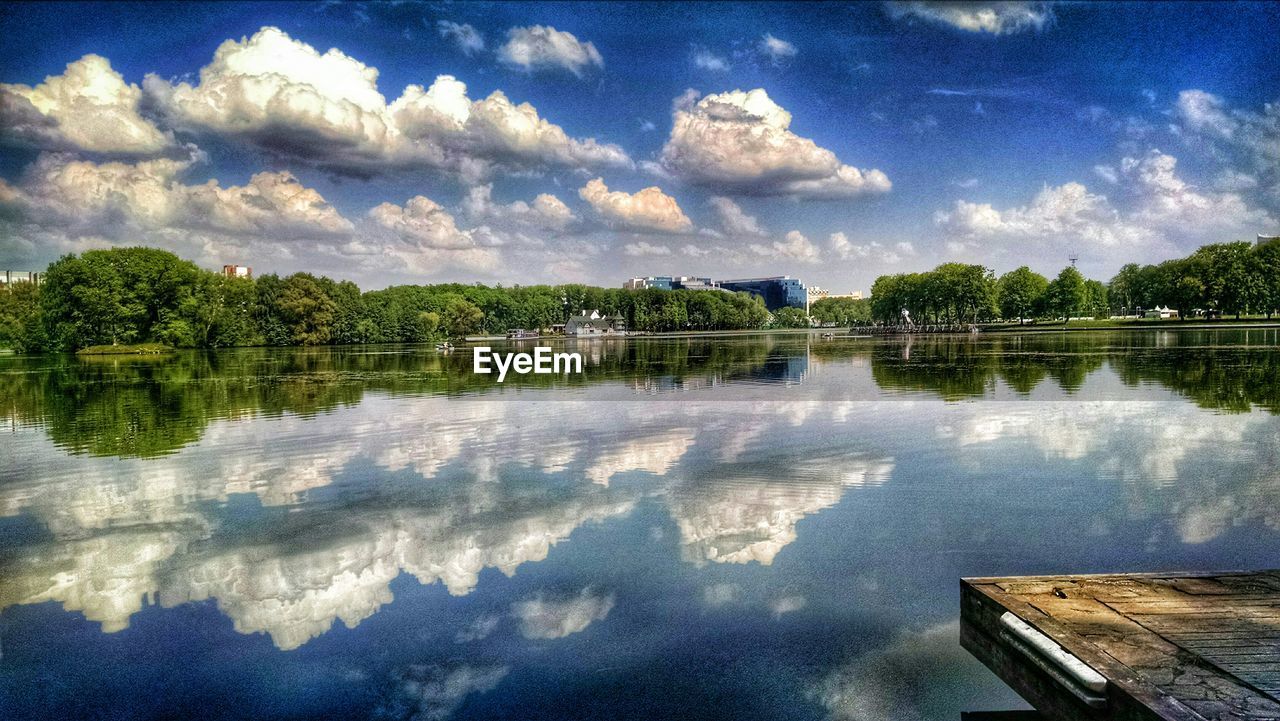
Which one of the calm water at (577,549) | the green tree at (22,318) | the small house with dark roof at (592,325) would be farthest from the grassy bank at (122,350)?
the small house with dark roof at (592,325)

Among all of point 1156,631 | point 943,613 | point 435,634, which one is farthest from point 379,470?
point 1156,631

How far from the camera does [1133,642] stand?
603 centimetres

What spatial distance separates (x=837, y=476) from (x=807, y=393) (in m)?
14.8

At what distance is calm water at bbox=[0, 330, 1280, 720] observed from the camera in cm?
664

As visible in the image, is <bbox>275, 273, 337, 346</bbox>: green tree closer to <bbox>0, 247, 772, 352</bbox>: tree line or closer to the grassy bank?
<bbox>0, 247, 772, 352</bbox>: tree line

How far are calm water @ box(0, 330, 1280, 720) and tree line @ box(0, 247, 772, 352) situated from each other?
258ft

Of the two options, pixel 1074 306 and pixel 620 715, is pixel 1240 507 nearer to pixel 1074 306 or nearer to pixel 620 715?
pixel 620 715

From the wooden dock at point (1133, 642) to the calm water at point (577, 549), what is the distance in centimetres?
46

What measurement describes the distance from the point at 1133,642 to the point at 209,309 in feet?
356

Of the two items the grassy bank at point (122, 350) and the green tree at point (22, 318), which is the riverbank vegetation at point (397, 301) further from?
the grassy bank at point (122, 350)

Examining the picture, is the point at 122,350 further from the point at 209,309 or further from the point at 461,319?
the point at 461,319

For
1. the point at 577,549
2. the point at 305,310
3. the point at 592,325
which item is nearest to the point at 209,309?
the point at 305,310

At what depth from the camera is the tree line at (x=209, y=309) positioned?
281ft

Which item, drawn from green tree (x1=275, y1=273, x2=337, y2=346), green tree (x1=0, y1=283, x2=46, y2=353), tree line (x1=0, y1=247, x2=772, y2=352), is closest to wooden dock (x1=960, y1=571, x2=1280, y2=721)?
tree line (x1=0, y1=247, x2=772, y2=352)
